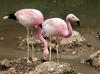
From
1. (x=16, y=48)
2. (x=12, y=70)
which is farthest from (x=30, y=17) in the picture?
(x=16, y=48)

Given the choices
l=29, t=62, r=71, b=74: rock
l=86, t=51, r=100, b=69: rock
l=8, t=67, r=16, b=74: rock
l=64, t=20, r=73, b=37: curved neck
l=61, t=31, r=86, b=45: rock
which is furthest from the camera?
l=61, t=31, r=86, b=45: rock

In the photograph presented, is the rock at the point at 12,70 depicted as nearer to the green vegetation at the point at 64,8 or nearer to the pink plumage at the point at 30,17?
the pink plumage at the point at 30,17

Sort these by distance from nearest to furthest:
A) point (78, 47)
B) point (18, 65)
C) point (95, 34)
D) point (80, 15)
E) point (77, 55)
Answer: point (18, 65) < point (77, 55) < point (78, 47) < point (95, 34) < point (80, 15)

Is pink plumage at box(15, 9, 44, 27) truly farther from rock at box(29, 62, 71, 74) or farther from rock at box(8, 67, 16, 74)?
rock at box(29, 62, 71, 74)

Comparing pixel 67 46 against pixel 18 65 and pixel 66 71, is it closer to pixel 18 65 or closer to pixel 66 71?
pixel 18 65

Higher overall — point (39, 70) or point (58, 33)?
point (58, 33)

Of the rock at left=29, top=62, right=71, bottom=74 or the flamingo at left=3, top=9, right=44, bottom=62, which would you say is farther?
the flamingo at left=3, top=9, right=44, bottom=62

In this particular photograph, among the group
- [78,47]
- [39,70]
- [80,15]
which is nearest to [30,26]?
[39,70]

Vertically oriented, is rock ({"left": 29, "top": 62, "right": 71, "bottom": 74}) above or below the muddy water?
below

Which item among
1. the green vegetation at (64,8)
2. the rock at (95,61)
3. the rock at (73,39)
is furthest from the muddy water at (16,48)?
the green vegetation at (64,8)

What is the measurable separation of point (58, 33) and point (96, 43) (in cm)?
355

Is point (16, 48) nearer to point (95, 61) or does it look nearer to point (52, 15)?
point (95, 61)

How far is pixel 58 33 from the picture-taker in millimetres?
9836

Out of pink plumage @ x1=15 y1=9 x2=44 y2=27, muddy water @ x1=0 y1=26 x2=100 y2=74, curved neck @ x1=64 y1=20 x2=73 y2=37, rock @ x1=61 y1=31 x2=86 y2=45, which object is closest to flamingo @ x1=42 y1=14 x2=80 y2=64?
curved neck @ x1=64 y1=20 x2=73 y2=37
